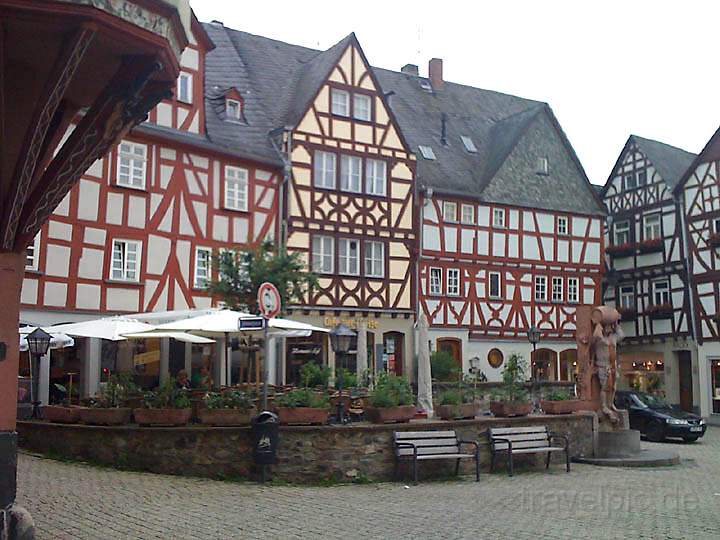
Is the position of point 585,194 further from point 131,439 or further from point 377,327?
point 131,439

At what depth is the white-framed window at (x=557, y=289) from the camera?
36.1 meters

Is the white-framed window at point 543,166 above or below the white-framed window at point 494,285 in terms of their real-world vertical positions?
above

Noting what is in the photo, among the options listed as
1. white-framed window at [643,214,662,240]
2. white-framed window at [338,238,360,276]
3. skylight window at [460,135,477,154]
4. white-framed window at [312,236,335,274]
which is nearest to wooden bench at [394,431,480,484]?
white-framed window at [312,236,335,274]

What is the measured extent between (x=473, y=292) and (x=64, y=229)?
15945 millimetres

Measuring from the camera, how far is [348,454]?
1358 cm

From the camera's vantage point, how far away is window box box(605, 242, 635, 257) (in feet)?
125

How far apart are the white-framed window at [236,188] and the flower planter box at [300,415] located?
47.0 ft

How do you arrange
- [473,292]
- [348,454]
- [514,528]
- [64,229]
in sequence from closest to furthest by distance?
[514,528], [348,454], [64,229], [473,292]

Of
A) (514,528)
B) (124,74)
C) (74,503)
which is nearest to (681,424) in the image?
(514,528)

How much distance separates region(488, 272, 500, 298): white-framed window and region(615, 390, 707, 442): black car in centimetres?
858

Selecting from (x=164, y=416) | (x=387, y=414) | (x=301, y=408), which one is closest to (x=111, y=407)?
(x=164, y=416)

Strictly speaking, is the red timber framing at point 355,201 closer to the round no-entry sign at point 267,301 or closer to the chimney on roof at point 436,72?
the chimney on roof at point 436,72

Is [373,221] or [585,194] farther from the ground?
[585,194]

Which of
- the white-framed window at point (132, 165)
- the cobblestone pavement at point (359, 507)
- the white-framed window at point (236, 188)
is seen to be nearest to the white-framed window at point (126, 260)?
the white-framed window at point (132, 165)
